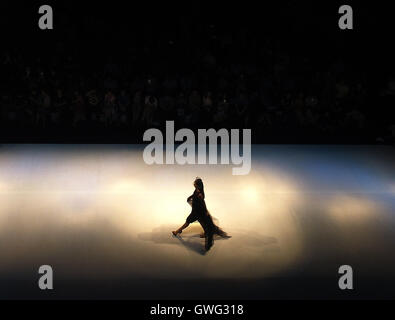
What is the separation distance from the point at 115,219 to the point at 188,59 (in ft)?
22.0

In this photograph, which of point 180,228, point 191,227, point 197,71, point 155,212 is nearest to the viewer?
point 180,228

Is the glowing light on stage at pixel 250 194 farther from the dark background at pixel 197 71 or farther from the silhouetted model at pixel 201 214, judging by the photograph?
the dark background at pixel 197 71

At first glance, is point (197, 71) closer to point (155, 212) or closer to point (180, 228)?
point (155, 212)

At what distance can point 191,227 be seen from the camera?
728 cm

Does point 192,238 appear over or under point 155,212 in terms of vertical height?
under

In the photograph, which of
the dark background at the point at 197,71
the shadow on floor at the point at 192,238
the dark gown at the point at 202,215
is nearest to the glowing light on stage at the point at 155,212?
the shadow on floor at the point at 192,238

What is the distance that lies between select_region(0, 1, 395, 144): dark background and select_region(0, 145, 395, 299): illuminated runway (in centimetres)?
162

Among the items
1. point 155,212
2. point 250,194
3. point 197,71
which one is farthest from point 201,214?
point 197,71

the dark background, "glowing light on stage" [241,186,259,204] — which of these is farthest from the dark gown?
the dark background

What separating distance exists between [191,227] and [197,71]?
6405 millimetres

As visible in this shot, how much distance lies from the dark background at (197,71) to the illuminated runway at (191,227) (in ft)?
5.32

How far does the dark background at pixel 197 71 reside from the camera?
12.1 meters
